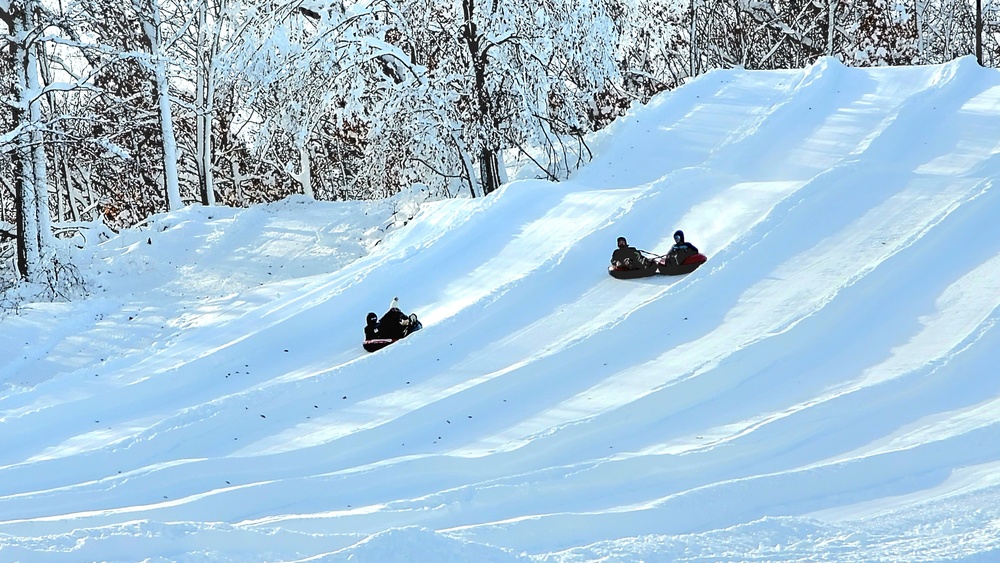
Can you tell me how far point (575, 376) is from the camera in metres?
7.96

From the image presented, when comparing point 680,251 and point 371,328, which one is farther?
point 680,251

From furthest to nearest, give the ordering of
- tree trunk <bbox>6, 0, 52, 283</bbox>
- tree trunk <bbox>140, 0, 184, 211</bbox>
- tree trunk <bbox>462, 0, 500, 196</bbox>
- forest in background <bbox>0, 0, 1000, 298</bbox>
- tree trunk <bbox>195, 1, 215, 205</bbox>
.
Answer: tree trunk <bbox>195, 1, 215, 205</bbox>
tree trunk <bbox>140, 0, 184, 211</bbox>
tree trunk <bbox>462, 0, 500, 196</bbox>
forest in background <bbox>0, 0, 1000, 298</bbox>
tree trunk <bbox>6, 0, 52, 283</bbox>

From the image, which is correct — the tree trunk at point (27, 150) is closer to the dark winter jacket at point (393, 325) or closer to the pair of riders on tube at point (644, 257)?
the dark winter jacket at point (393, 325)

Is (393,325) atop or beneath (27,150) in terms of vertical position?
beneath

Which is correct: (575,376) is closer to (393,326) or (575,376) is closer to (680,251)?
(393,326)

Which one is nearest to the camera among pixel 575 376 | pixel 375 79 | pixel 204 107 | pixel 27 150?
pixel 575 376

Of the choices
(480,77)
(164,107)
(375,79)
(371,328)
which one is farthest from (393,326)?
(164,107)

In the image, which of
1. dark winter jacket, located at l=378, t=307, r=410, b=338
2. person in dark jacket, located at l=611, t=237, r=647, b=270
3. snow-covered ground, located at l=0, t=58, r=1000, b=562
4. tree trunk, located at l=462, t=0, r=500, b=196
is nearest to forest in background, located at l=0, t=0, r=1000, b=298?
tree trunk, located at l=462, t=0, r=500, b=196

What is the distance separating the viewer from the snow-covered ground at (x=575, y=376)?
5.30 m

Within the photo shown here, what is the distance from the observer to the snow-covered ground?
5.30 meters

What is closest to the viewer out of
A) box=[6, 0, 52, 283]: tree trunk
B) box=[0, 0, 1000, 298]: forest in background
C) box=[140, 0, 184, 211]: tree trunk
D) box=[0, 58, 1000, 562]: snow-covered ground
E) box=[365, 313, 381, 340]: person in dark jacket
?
box=[0, 58, 1000, 562]: snow-covered ground

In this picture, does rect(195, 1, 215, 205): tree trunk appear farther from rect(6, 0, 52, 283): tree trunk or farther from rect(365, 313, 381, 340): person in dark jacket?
rect(365, 313, 381, 340): person in dark jacket

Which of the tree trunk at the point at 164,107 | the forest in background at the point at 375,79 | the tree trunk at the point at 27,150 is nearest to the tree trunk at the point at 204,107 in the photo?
the forest in background at the point at 375,79

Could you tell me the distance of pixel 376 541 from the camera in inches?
184
